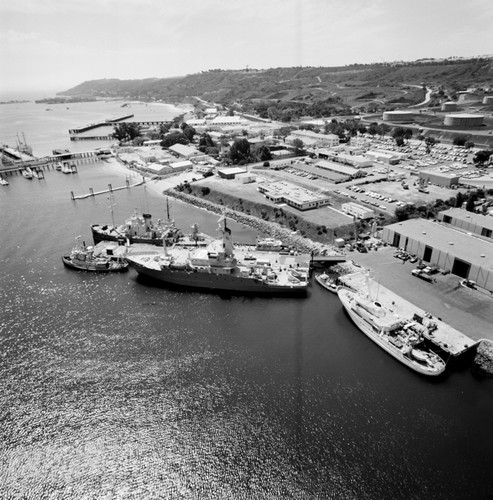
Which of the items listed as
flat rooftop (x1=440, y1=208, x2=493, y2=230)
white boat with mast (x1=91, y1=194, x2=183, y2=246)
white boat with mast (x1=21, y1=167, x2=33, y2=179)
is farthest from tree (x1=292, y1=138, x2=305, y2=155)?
white boat with mast (x1=21, y1=167, x2=33, y2=179)

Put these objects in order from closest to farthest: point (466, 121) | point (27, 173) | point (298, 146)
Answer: point (27, 173) < point (298, 146) < point (466, 121)

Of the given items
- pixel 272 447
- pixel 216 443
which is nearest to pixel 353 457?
pixel 272 447

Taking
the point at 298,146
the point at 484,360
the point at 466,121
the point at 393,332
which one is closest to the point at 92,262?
the point at 393,332

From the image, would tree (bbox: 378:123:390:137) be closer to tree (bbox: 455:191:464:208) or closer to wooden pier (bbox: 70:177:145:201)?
tree (bbox: 455:191:464:208)

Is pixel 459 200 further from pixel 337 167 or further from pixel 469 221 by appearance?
pixel 337 167

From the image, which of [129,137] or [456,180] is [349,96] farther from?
[456,180]

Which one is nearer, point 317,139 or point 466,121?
point 317,139
